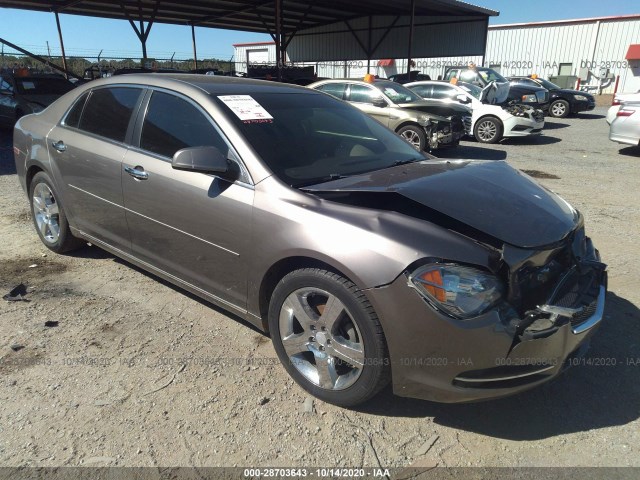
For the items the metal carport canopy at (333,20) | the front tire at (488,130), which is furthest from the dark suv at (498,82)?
the metal carport canopy at (333,20)

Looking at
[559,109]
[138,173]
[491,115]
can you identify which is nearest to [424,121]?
[491,115]

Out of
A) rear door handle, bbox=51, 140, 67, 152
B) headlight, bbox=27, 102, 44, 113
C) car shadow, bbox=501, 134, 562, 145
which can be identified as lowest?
car shadow, bbox=501, 134, 562, 145

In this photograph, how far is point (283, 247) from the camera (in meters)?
2.51

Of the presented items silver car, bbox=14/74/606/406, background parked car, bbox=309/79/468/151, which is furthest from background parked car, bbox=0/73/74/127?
silver car, bbox=14/74/606/406

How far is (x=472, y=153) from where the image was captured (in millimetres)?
10953

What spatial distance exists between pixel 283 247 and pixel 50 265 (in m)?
2.89

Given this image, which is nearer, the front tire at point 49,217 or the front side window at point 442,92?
the front tire at point 49,217

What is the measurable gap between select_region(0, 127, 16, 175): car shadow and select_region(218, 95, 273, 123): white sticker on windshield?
6585mm

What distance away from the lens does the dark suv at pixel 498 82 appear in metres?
14.7

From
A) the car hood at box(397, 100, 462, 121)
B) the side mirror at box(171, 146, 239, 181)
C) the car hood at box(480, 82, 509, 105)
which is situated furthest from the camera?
the car hood at box(480, 82, 509, 105)

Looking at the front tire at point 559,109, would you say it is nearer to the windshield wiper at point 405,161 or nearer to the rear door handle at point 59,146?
the windshield wiper at point 405,161

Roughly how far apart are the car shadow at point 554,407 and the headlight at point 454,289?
2.42 ft

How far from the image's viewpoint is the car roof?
323cm

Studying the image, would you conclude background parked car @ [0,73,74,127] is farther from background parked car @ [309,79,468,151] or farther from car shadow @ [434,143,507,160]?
car shadow @ [434,143,507,160]
